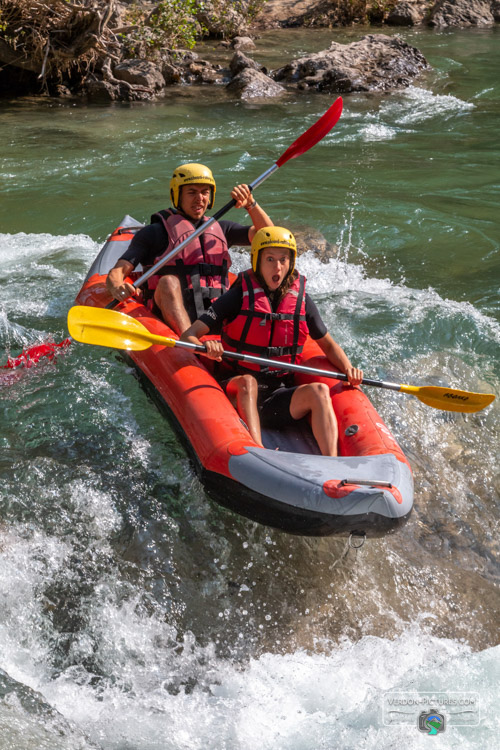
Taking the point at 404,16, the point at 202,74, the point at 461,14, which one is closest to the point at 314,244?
the point at 202,74

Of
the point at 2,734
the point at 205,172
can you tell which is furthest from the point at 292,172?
the point at 2,734

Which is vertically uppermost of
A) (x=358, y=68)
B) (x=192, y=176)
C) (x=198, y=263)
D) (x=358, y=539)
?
(x=358, y=68)

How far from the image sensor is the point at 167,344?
3551mm

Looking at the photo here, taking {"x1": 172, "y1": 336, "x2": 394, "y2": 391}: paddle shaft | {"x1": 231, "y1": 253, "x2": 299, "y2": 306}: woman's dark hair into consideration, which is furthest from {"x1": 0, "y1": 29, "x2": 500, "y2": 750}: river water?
{"x1": 231, "y1": 253, "x2": 299, "y2": 306}: woman's dark hair

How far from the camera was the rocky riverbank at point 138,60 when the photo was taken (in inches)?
407

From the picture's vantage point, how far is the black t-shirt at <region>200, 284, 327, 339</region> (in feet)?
11.6

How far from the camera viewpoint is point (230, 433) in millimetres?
3119

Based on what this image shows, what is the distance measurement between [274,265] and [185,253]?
0.87 meters

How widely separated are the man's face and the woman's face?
3.02 feet

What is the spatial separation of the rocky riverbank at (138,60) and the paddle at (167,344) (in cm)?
798

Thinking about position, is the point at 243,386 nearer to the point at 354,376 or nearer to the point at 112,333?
the point at 354,376

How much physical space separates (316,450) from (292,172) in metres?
5.20

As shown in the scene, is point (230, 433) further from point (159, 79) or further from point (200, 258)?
point (159, 79)

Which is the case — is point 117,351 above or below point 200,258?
below
